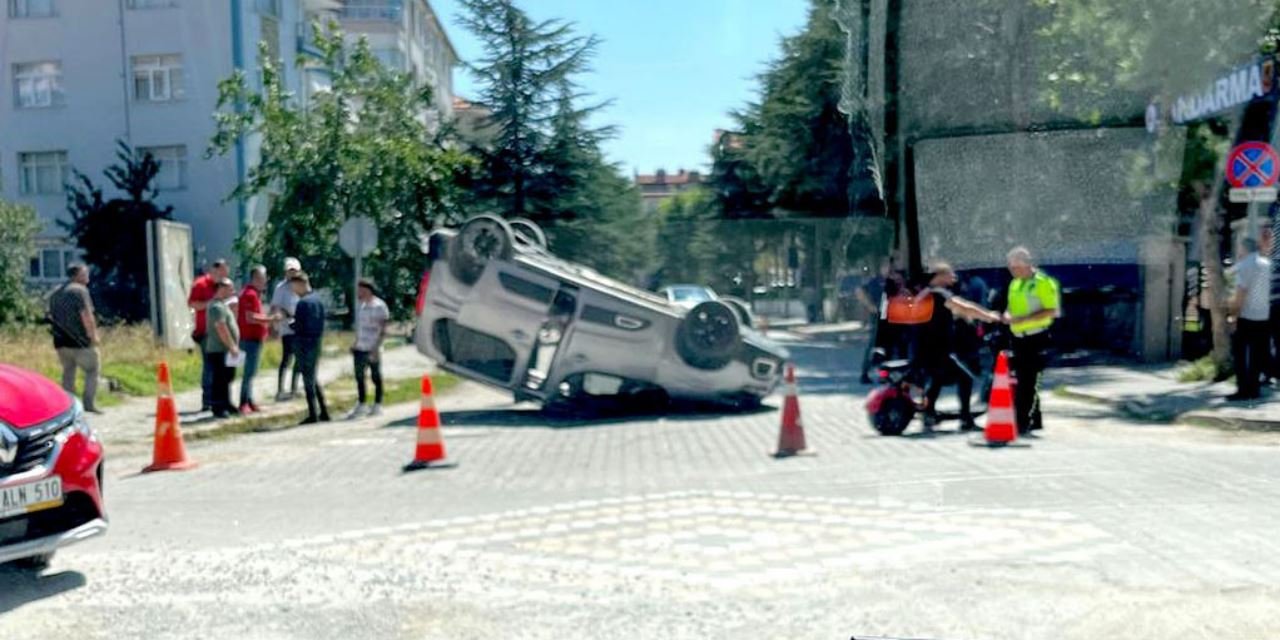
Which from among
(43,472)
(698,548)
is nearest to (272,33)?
(43,472)

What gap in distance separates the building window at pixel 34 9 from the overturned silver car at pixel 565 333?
31845 millimetres

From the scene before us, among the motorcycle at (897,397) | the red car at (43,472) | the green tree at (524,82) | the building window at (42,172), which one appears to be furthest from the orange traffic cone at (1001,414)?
the building window at (42,172)

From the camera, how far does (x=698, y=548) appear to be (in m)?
7.47

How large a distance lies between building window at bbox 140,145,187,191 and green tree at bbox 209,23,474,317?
7.20 m

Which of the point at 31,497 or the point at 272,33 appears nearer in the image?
the point at 31,497

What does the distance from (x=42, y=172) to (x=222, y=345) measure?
32175 mm

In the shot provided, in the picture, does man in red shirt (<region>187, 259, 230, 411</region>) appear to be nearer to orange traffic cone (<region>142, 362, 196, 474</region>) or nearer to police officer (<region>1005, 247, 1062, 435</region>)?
orange traffic cone (<region>142, 362, 196, 474</region>)

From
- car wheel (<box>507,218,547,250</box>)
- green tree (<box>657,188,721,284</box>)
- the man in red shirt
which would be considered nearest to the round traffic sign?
green tree (<box>657,188,721,284</box>)

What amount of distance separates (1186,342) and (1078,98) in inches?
173

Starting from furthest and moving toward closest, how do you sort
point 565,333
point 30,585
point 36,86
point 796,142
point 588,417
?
point 36,86 → point 796,142 → point 588,417 → point 565,333 → point 30,585

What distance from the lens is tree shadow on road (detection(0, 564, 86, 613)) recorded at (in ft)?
22.2

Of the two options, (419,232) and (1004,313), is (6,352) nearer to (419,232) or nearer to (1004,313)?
(419,232)

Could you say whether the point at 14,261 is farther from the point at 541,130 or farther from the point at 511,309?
the point at 511,309

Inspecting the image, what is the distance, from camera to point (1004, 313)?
1302 centimetres
